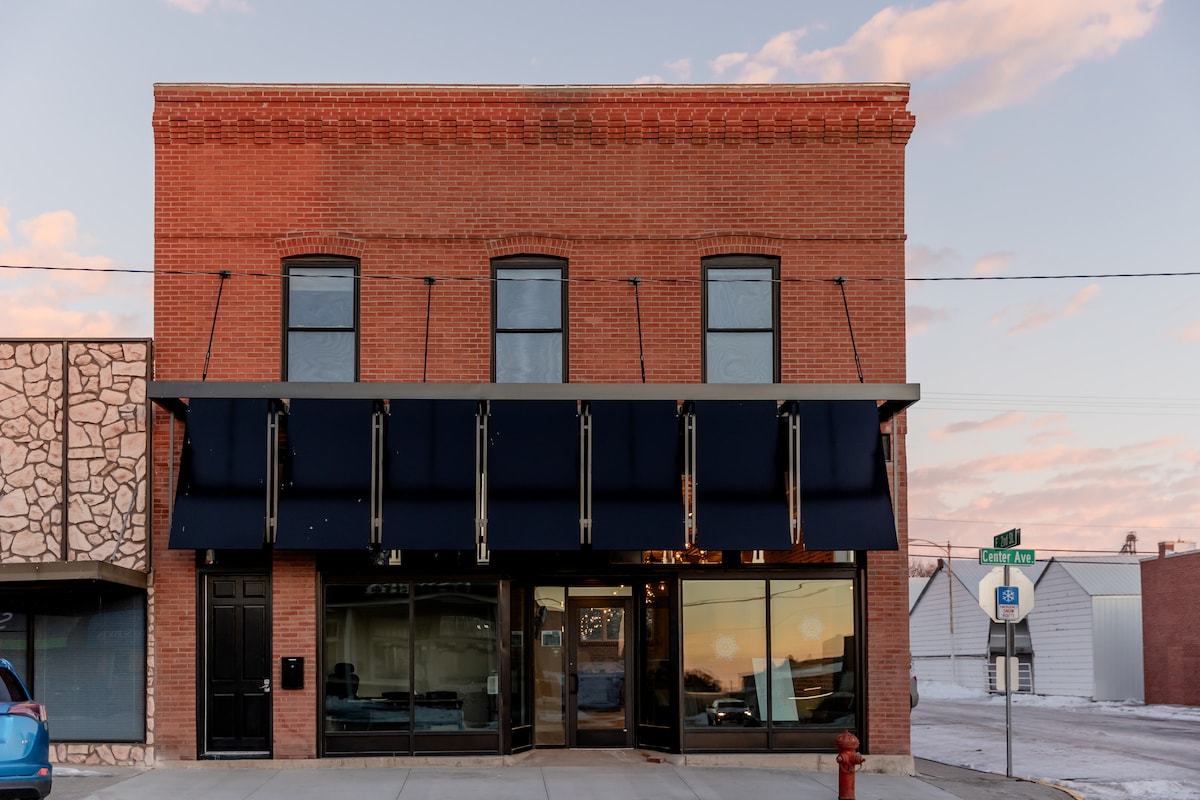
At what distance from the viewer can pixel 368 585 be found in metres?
17.4

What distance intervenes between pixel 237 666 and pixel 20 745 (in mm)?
4912

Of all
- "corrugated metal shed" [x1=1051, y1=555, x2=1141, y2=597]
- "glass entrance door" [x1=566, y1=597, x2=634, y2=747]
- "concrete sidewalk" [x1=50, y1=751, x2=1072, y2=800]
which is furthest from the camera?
"corrugated metal shed" [x1=1051, y1=555, x2=1141, y2=597]

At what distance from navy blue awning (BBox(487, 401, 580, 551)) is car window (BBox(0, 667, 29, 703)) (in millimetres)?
5974

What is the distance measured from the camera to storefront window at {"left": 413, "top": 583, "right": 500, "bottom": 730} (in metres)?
17.3

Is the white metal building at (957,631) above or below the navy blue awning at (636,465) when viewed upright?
below

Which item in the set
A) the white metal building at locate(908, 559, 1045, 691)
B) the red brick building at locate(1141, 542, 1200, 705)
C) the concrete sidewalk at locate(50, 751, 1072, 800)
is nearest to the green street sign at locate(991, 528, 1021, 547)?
the concrete sidewalk at locate(50, 751, 1072, 800)

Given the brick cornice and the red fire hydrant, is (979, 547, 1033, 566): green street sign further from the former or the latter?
the brick cornice

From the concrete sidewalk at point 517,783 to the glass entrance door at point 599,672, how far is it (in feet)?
1.52

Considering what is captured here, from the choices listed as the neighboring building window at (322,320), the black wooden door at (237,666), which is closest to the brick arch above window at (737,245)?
the neighboring building window at (322,320)

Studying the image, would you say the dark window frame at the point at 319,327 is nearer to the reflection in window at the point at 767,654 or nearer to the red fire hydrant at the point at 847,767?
the reflection in window at the point at 767,654

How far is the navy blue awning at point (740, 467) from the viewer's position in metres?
16.8

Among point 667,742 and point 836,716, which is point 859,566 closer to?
point 836,716

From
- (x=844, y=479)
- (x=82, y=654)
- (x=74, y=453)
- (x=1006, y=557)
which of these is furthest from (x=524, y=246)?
(x=1006, y=557)

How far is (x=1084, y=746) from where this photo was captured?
2538cm
